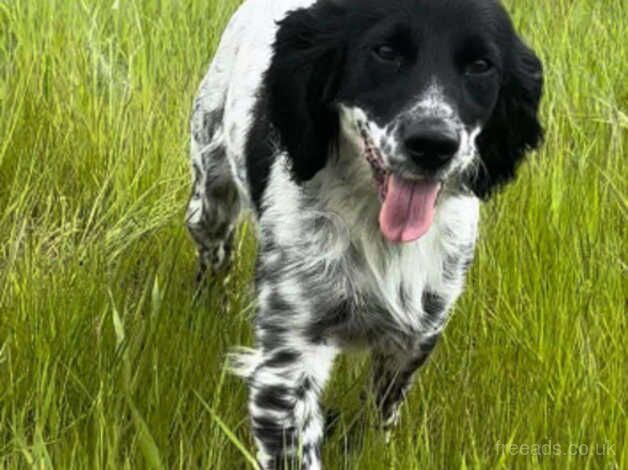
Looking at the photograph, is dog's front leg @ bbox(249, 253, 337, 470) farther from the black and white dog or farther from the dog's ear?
the dog's ear

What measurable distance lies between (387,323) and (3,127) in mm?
1719

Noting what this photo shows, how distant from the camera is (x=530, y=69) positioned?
2.83m

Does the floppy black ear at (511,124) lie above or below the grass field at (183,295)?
above

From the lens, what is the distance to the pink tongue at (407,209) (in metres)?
2.56

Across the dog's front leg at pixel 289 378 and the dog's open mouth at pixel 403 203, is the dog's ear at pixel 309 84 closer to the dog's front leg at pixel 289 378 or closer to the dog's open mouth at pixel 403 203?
the dog's open mouth at pixel 403 203

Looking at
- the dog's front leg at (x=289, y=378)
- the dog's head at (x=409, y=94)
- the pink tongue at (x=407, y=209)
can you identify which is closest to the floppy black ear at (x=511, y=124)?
the dog's head at (x=409, y=94)

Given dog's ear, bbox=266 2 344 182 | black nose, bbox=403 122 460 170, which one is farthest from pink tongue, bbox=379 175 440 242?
dog's ear, bbox=266 2 344 182

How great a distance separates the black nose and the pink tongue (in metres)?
0.12

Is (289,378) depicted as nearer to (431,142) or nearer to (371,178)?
(371,178)

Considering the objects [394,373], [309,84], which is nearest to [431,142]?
[309,84]

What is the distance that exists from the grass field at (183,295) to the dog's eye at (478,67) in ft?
2.29

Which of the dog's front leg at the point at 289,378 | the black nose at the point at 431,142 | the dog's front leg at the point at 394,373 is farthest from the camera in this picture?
the dog's front leg at the point at 394,373

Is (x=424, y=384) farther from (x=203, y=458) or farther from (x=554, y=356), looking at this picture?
(x=203, y=458)

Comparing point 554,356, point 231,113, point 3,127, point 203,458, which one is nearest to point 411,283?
point 554,356
